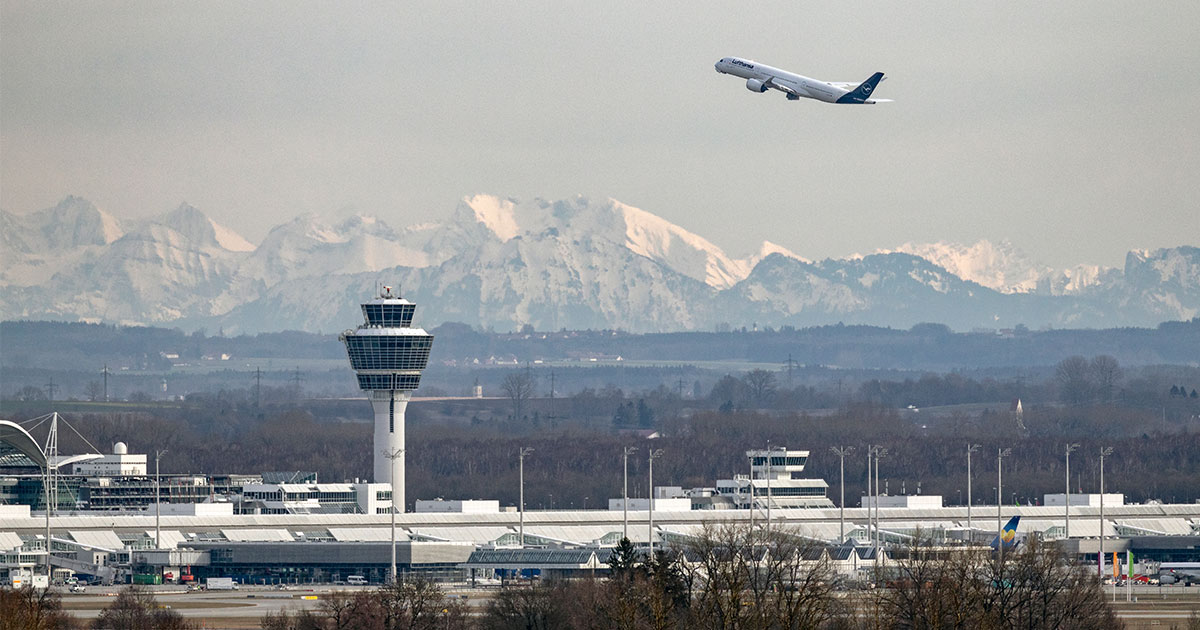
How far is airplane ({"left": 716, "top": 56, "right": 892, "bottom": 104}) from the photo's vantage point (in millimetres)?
158125

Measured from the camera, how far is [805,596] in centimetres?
9650

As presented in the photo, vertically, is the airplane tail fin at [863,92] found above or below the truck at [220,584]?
above

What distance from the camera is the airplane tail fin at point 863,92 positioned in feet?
517

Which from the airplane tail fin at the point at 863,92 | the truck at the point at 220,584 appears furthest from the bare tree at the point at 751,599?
the truck at the point at 220,584

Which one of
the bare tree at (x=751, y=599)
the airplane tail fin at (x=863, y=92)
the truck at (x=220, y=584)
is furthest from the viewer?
the truck at (x=220, y=584)

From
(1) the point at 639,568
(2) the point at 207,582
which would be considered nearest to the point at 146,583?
(2) the point at 207,582

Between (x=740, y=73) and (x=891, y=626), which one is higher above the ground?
(x=740, y=73)

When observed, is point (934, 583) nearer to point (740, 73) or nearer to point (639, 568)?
point (639, 568)

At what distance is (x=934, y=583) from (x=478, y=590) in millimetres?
71010

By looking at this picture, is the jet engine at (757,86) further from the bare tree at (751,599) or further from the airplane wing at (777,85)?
the bare tree at (751,599)

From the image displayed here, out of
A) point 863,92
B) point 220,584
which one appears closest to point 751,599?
point 863,92

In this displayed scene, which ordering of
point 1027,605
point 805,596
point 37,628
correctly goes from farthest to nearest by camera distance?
point 1027,605 → point 37,628 → point 805,596

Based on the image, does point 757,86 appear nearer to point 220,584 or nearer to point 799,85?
point 799,85

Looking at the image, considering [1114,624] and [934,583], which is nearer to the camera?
[934,583]
